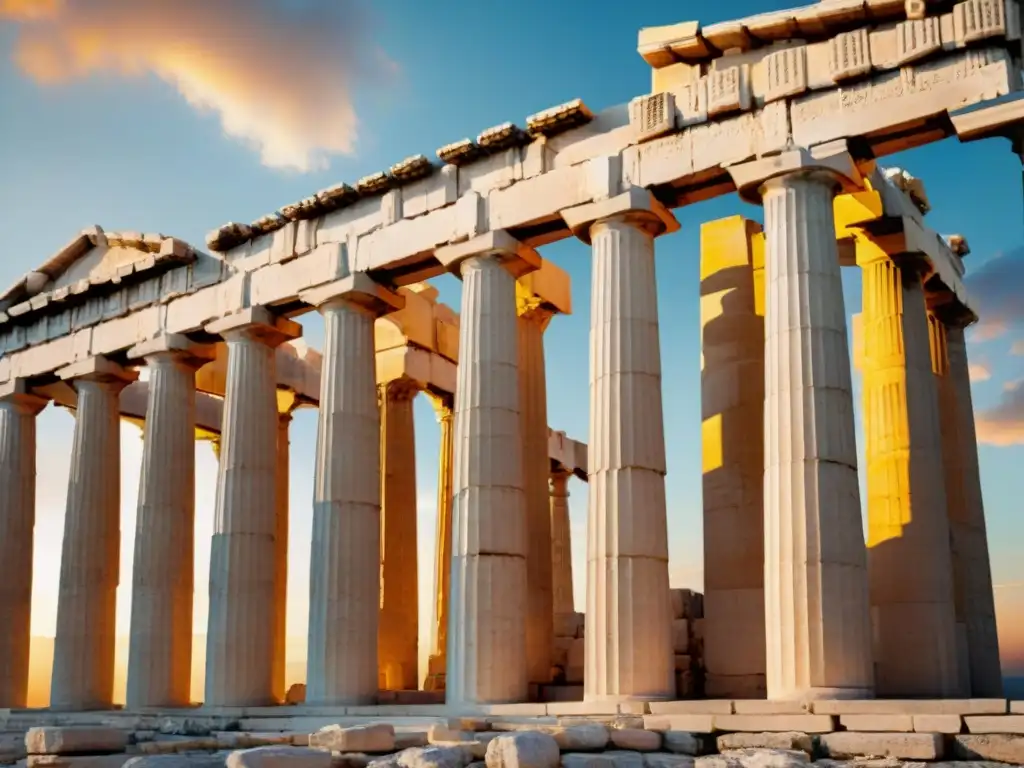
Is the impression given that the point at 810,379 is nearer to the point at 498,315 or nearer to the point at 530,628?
the point at 498,315

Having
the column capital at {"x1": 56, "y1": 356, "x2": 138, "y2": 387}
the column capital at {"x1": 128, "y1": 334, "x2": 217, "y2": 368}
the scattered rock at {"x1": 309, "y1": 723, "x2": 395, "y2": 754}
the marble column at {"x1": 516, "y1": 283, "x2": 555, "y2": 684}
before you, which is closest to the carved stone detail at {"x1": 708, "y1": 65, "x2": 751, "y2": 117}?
the marble column at {"x1": 516, "y1": 283, "x2": 555, "y2": 684}

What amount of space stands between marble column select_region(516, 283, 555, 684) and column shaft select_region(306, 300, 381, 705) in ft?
14.3

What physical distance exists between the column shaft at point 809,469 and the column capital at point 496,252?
7.25 metres

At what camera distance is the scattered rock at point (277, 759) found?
1945 cm

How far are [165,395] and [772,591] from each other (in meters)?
22.4

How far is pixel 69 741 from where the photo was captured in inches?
901

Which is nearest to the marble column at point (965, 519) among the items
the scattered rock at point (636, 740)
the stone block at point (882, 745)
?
the stone block at point (882, 745)

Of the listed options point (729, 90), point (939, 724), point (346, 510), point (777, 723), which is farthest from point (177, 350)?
point (939, 724)

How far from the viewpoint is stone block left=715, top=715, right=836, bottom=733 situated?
2364 centimetres

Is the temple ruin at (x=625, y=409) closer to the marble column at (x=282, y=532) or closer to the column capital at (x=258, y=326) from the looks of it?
the column capital at (x=258, y=326)

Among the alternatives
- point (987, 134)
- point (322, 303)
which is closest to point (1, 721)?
point (322, 303)

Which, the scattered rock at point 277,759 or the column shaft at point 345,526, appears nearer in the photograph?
the scattered rock at point 277,759

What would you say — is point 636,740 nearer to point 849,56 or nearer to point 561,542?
point 849,56

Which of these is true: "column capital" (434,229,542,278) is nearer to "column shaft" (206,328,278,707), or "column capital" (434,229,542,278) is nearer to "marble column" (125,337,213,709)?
"column shaft" (206,328,278,707)
